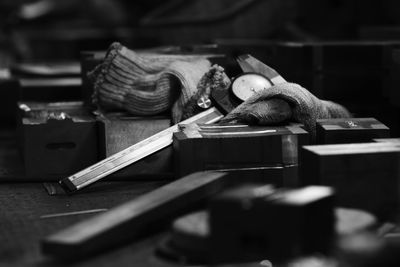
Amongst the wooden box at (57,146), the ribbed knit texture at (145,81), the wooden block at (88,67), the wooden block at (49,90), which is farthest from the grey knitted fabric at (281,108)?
the wooden block at (49,90)

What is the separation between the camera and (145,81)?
6898 millimetres

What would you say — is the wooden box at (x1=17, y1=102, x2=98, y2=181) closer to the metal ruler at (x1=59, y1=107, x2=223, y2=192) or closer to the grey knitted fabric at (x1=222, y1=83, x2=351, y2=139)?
the metal ruler at (x1=59, y1=107, x2=223, y2=192)

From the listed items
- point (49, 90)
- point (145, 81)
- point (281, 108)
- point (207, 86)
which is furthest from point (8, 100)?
point (281, 108)

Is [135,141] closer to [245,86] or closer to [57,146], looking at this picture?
[57,146]

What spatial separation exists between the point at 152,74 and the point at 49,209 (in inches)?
72.3

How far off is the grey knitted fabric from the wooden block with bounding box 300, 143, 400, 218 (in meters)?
1.12

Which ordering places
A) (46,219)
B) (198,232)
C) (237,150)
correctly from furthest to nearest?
(237,150)
(46,219)
(198,232)

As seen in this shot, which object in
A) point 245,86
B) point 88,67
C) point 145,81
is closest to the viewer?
point 245,86

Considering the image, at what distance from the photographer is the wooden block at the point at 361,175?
15.8 ft

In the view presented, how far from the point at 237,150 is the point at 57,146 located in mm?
1315

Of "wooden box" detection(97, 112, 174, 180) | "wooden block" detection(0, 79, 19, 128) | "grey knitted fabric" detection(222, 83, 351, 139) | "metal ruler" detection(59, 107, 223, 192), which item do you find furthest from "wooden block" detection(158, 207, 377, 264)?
"wooden block" detection(0, 79, 19, 128)

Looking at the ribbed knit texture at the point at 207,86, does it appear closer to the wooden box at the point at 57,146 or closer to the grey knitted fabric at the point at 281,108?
the grey knitted fabric at the point at 281,108

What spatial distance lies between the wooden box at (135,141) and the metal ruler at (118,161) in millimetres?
83

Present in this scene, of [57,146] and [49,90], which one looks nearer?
[57,146]
